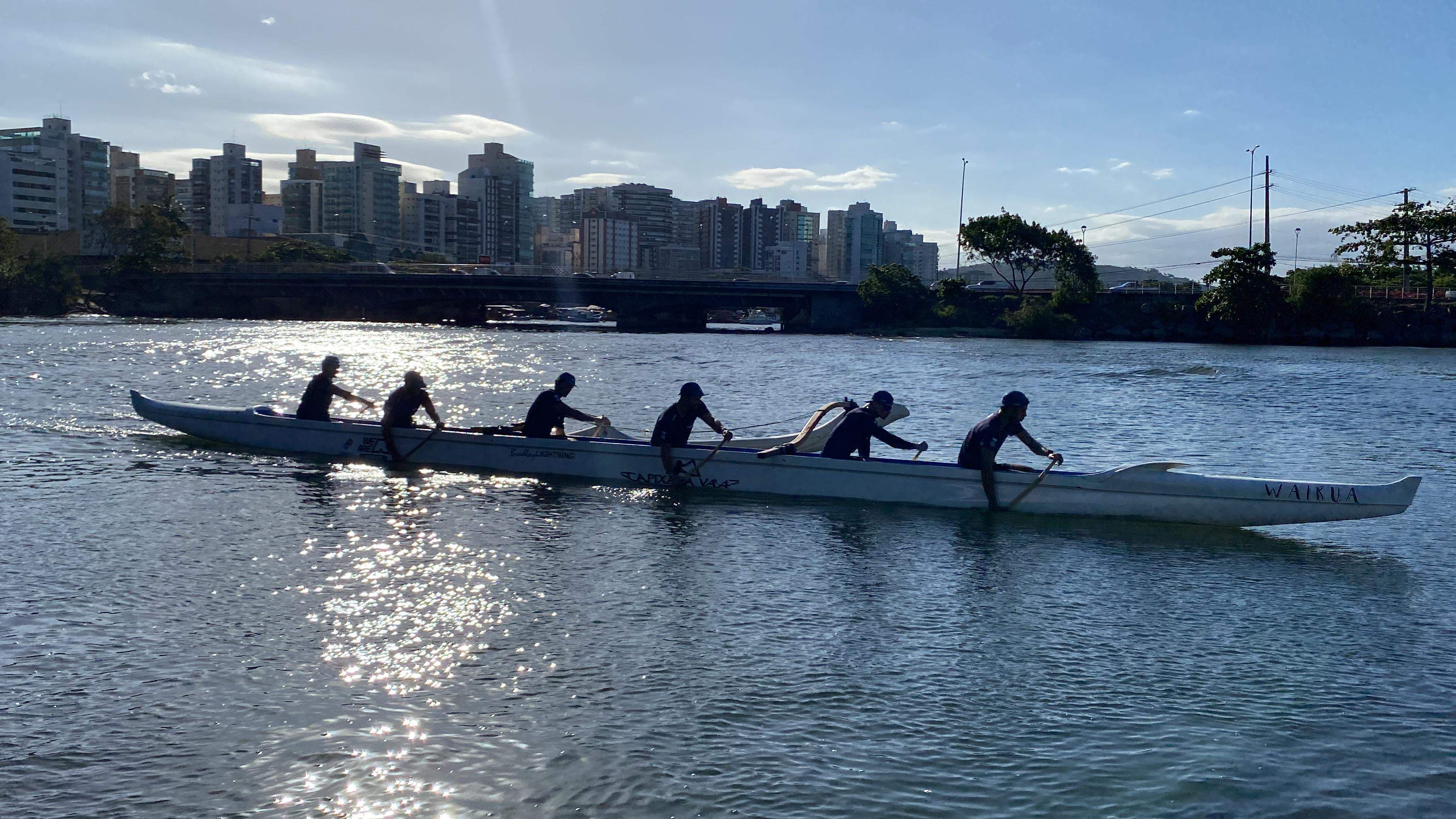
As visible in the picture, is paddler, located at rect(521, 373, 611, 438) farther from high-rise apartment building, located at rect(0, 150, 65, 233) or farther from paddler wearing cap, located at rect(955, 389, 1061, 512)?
high-rise apartment building, located at rect(0, 150, 65, 233)

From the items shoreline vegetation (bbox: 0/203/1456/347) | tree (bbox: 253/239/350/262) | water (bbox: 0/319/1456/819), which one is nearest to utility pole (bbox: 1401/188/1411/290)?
shoreline vegetation (bbox: 0/203/1456/347)

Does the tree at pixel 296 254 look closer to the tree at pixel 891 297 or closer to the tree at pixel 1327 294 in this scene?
the tree at pixel 891 297

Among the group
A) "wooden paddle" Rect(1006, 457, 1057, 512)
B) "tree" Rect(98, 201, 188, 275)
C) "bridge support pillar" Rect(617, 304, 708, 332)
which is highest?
"tree" Rect(98, 201, 188, 275)

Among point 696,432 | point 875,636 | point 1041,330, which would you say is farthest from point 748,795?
point 1041,330

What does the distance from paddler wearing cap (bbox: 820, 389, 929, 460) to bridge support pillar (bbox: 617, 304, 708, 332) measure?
289 ft

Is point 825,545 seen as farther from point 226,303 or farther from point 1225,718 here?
point 226,303

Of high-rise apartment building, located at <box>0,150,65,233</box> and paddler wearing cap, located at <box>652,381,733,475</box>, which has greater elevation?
high-rise apartment building, located at <box>0,150,65,233</box>

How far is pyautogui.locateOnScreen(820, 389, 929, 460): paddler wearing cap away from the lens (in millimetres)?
16844

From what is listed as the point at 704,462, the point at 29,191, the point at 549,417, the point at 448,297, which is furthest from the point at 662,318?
the point at 29,191

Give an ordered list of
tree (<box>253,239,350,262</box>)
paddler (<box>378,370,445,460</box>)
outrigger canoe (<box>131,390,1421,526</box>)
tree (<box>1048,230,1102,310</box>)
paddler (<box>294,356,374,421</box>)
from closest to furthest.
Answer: outrigger canoe (<box>131,390,1421,526</box>) → paddler (<box>378,370,445,460</box>) → paddler (<box>294,356,374,421</box>) → tree (<box>1048,230,1102,310</box>) → tree (<box>253,239,350,262</box>)

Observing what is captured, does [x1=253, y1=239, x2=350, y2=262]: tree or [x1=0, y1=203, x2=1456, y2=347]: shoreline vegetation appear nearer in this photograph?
[x1=0, y1=203, x2=1456, y2=347]: shoreline vegetation

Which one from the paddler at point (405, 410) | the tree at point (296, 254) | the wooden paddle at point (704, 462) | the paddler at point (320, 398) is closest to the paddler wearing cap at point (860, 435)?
the wooden paddle at point (704, 462)

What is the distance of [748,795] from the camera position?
7047mm

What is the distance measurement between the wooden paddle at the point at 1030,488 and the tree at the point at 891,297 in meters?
89.3
